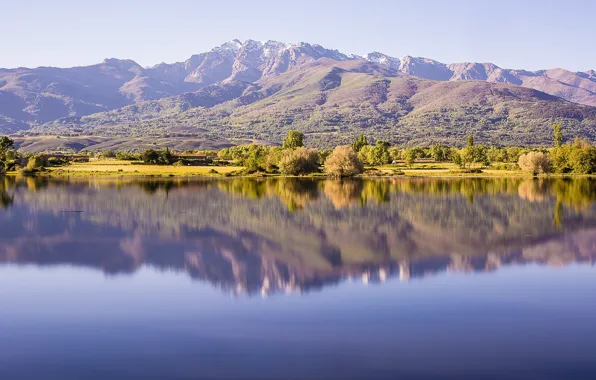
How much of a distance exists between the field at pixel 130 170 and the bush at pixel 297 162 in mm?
15547

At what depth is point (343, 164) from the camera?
144000mm

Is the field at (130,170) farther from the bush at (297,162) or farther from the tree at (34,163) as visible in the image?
the bush at (297,162)

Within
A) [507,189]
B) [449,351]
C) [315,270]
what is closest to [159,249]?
[315,270]

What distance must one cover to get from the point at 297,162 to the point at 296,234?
9788 cm

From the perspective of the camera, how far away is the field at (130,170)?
156 meters

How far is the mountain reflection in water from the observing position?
37750 mm

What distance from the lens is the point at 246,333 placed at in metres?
23.8

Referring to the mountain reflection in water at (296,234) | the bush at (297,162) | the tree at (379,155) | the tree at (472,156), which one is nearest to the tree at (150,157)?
the bush at (297,162)

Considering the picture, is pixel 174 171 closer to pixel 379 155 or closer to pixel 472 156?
pixel 379 155

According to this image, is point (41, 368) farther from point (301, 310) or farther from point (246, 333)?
point (301, 310)

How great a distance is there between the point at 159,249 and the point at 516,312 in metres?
26.1

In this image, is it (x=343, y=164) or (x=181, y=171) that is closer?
(x=343, y=164)

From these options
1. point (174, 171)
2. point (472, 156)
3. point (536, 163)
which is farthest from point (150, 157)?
point (536, 163)

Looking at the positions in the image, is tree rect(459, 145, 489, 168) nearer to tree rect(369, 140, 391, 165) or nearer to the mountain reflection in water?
tree rect(369, 140, 391, 165)
